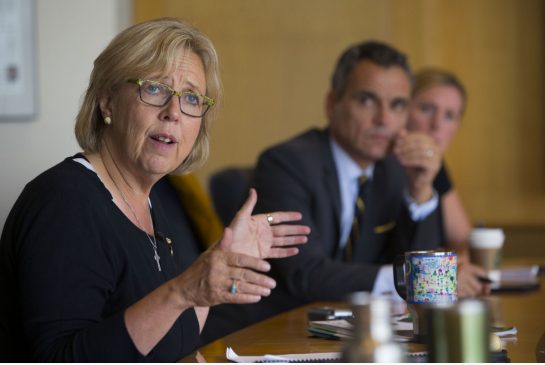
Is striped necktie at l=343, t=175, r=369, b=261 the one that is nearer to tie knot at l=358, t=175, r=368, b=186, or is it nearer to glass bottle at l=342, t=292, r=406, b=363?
tie knot at l=358, t=175, r=368, b=186

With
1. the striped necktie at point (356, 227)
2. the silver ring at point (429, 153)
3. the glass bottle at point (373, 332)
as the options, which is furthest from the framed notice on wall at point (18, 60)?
the glass bottle at point (373, 332)

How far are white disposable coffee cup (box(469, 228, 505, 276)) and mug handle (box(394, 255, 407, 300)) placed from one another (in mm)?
1133

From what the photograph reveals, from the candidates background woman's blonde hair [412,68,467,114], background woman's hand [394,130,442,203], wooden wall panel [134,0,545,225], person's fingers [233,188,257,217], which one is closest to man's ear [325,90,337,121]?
background woman's hand [394,130,442,203]

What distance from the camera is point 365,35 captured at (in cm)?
485

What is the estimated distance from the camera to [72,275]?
1.44m

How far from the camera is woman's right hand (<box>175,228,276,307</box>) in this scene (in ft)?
4.48

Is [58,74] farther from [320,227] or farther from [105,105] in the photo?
[105,105]

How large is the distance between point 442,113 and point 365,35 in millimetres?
1194

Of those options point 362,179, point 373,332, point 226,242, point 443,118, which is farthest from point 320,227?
point 373,332

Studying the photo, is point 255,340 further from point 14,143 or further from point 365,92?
point 14,143

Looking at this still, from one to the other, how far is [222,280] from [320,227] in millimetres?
1472

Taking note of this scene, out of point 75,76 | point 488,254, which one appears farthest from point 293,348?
point 75,76

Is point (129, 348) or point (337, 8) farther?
point (337, 8)

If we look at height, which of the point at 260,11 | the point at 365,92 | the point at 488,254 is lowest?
the point at 488,254
